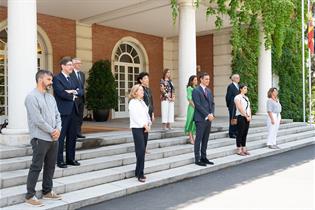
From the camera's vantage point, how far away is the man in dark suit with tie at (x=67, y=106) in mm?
5367

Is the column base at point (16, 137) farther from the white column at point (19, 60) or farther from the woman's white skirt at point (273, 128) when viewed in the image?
the woman's white skirt at point (273, 128)

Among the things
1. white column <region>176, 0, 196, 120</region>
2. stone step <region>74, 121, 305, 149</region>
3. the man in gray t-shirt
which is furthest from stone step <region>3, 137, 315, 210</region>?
white column <region>176, 0, 196, 120</region>

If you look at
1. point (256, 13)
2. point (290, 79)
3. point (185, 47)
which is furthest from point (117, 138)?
point (290, 79)

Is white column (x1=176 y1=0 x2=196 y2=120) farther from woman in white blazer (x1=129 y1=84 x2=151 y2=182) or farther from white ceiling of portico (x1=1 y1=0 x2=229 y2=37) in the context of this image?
woman in white blazer (x1=129 y1=84 x2=151 y2=182)

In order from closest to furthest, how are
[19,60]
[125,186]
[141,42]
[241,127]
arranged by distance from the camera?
[125,186] < [19,60] < [241,127] < [141,42]

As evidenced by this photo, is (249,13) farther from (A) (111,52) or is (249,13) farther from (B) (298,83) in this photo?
(B) (298,83)

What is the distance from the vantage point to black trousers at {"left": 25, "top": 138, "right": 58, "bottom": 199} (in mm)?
4281

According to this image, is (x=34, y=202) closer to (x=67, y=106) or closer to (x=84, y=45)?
(x=67, y=106)

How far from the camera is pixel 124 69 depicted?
580 inches

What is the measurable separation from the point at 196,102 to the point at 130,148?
5.25 ft

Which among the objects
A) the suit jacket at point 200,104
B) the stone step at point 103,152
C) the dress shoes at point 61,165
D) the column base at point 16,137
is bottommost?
the dress shoes at point 61,165

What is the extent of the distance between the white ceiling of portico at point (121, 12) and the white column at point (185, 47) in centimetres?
109

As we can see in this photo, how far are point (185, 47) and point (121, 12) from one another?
3.11 meters

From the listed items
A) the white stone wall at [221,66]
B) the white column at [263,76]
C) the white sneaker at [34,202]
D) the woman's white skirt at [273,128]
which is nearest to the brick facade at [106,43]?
the white stone wall at [221,66]
